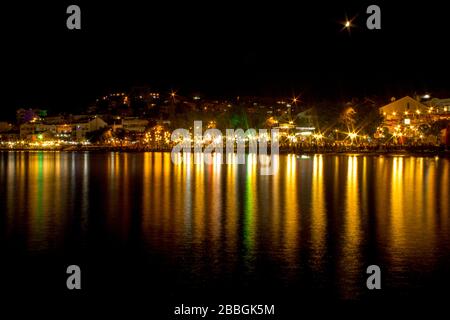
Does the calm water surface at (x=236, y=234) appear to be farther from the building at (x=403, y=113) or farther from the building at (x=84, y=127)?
the building at (x=84, y=127)

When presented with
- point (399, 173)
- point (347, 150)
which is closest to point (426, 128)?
point (347, 150)

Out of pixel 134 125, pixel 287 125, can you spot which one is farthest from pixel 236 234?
pixel 134 125

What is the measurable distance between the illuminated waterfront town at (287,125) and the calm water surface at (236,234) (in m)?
18.8

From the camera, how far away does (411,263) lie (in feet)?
22.7

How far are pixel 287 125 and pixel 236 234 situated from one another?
3520cm

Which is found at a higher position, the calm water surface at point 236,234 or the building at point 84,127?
the building at point 84,127

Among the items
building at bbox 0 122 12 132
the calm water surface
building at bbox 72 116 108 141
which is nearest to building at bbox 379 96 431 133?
the calm water surface

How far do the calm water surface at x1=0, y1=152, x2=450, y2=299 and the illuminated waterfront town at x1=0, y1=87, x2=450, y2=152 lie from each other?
61.5 feet

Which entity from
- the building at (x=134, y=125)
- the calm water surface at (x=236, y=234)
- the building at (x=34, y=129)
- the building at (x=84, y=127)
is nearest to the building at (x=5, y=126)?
the building at (x=34, y=129)

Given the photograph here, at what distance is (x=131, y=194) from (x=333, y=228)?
20.7ft

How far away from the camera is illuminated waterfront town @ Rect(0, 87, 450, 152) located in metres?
34.2

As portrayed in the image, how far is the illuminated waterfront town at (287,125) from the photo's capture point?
34.2 meters
